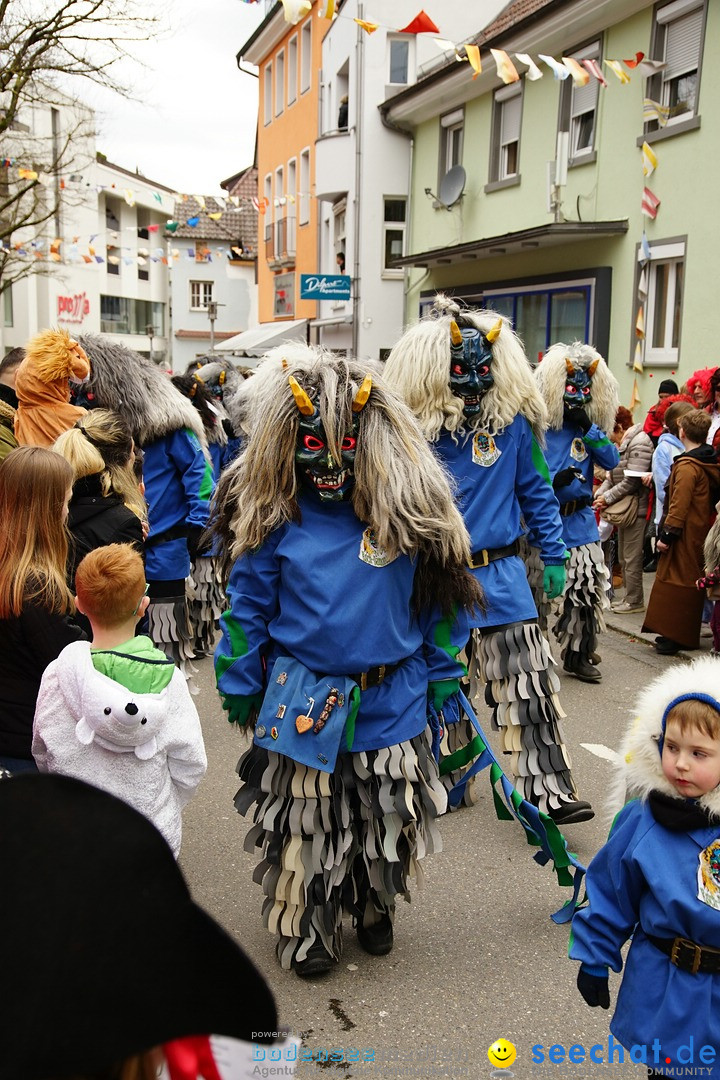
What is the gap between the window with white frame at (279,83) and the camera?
3203 centimetres

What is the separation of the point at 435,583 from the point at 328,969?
131 centimetres

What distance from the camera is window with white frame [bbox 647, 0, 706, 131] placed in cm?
1197

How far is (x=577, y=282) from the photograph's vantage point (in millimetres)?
14922

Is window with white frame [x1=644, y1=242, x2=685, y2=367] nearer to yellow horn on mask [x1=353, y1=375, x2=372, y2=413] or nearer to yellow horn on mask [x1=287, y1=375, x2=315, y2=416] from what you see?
yellow horn on mask [x1=353, y1=375, x2=372, y2=413]

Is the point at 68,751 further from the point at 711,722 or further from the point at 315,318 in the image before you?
the point at 315,318

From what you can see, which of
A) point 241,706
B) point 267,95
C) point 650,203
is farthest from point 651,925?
point 267,95

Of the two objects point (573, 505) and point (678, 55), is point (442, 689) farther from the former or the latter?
point (678, 55)

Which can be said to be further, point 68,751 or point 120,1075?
point 68,751

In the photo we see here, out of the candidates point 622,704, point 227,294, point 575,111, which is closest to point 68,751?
point 622,704

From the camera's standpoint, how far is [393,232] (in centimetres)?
2434

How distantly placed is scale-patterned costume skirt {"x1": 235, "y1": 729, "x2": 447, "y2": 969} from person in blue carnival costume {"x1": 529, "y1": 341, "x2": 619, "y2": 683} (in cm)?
350

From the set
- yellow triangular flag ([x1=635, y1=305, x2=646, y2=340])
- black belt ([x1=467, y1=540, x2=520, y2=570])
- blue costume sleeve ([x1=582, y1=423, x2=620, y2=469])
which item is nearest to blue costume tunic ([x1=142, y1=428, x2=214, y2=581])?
black belt ([x1=467, y1=540, x2=520, y2=570])

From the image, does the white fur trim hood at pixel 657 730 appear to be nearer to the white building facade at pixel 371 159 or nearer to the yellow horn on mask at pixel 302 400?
the yellow horn on mask at pixel 302 400

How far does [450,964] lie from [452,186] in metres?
17.6
